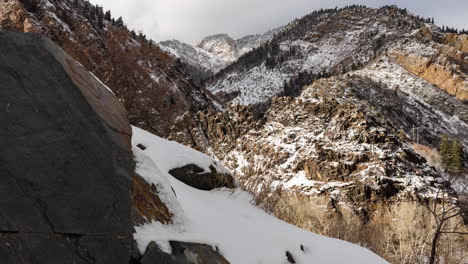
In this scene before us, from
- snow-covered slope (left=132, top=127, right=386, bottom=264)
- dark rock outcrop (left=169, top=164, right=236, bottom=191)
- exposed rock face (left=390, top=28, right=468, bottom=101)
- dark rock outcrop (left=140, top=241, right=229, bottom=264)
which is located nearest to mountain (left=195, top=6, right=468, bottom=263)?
exposed rock face (left=390, top=28, right=468, bottom=101)

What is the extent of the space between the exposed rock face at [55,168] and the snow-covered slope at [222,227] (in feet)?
0.96

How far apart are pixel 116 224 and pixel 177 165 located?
2530 millimetres

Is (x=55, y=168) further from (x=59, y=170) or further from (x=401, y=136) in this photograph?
(x=401, y=136)

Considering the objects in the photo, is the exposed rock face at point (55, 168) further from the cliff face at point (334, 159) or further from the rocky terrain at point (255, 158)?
the cliff face at point (334, 159)

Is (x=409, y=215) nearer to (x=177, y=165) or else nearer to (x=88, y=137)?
(x=177, y=165)

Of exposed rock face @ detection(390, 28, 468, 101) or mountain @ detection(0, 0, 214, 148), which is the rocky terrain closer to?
mountain @ detection(0, 0, 214, 148)

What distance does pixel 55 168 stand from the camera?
1309 millimetres

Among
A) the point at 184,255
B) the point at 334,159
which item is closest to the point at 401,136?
the point at 334,159

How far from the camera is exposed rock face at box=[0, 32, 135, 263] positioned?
116cm

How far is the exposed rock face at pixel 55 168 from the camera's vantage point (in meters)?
1.16

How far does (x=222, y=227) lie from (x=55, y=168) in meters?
1.73

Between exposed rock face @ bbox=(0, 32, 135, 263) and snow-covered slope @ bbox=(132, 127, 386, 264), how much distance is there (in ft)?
0.96

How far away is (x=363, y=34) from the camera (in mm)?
105000

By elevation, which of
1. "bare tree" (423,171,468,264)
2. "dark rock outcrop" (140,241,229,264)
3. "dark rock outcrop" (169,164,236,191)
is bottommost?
"dark rock outcrop" (140,241,229,264)
